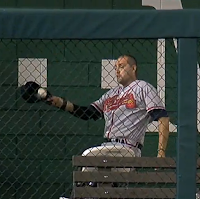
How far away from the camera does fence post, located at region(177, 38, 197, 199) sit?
4.31 meters

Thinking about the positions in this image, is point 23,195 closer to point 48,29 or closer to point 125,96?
point 125,96

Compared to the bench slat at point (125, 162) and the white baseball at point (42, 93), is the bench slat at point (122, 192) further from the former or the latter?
the white baseball at point (42, 93)

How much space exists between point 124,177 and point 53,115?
7.46 feet

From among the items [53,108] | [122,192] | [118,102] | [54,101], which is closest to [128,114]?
[118,102]

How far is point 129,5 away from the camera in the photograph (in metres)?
7.39

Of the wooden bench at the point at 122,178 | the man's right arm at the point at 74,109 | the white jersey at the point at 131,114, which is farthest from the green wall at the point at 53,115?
the wooden bench at the point at 122,178

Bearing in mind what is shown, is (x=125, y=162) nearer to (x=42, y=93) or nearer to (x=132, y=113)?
(x=132, y=113)

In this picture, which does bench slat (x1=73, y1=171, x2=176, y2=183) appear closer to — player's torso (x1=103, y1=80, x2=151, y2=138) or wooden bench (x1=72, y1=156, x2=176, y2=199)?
wooden bench (x1=72, y1=156, x2=176, y2=199)

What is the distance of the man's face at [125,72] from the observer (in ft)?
19.3

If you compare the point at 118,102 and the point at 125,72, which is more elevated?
the point at 125,72

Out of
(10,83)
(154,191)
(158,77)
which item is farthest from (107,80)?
(154,191)

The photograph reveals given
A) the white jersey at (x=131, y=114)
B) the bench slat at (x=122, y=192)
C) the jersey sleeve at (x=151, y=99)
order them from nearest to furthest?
the bench slat at (x=122, y=192) → the jersey sleeve at (x=151, y=99) → the white jersey at (x=131, y=114)

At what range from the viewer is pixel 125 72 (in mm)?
5863

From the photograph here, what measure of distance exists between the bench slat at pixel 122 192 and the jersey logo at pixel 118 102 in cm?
85
